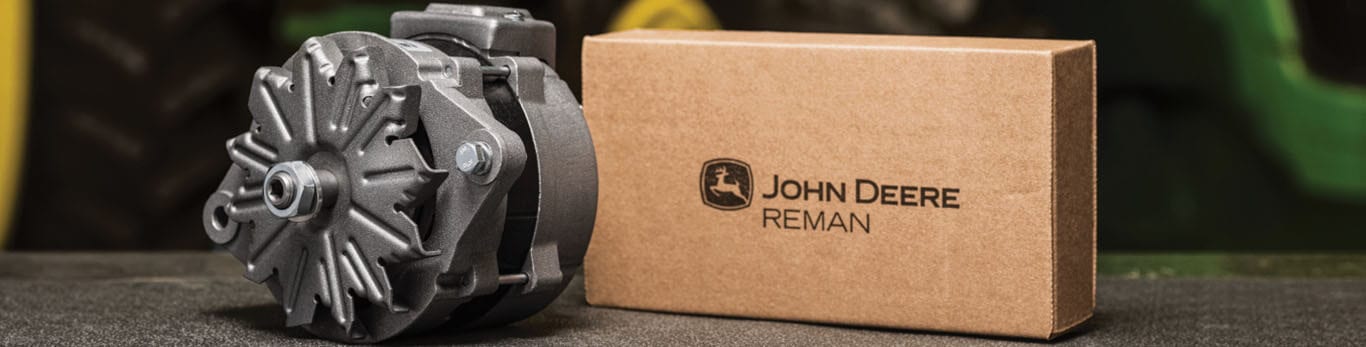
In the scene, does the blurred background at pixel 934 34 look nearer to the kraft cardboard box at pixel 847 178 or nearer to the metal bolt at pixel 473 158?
the kraft cardboard box at pixel 847 178

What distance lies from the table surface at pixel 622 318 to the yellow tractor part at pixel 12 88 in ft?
1.48

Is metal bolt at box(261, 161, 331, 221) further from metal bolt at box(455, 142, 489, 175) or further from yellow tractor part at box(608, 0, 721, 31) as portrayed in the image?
yellow tractor part at box(608, 0, 721, 31)

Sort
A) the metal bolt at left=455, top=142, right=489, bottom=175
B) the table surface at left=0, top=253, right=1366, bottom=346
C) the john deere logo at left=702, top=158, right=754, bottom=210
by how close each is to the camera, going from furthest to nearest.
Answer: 1. the john deere logo at left=702, top=158, right=754, bottom=210
2. the table surface at left=0, top=253, right=1366, bottom=346
3. the metal bolt at left=455, top=142, right=489, bottom=175

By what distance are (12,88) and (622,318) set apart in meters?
1.20

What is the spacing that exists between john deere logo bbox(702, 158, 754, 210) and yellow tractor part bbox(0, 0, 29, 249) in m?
1.23

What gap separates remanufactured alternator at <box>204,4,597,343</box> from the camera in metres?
1.62

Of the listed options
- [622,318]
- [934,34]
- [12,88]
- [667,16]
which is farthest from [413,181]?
[12,88]

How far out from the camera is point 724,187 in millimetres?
1884

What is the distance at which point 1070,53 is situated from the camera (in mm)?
1736

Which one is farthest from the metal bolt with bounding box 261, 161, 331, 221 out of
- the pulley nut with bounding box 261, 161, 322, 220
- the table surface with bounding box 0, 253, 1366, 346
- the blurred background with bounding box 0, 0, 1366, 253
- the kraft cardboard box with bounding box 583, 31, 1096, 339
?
the blurred background with bounding box 0, 0, 1366, 253

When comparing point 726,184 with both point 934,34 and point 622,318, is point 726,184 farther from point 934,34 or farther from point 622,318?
point 934,34

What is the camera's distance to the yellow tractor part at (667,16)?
2.55 m

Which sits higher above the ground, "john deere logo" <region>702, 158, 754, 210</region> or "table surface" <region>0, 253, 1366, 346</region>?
"john deere logo" <region>702, 158, 754, 210</region>

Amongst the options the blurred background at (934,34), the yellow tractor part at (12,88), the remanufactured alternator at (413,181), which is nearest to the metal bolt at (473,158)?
the remanufactured alternator at (413,181)
